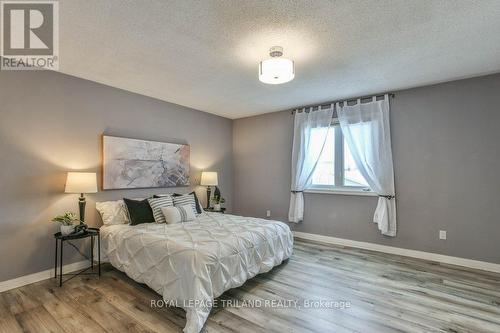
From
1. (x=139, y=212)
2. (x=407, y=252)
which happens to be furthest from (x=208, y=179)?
(x=407, y=252)

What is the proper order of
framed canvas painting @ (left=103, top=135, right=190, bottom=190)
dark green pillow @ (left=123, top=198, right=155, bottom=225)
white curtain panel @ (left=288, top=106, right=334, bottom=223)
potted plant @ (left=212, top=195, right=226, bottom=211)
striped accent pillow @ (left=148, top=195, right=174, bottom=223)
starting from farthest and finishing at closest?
potted plant @ (left=212, top=195, right=226, bottom=211)
white curtain panel @ (left=288, top=106, right=334, bottom=223)
framed canvas painting @ (left=103, top=135, right=190, bottom=190)
striped accent pillow @ (left=148, top=195, right=174, bottom=223)
dark green pillow @ (left=123, top=198, right=155, bottom=225)

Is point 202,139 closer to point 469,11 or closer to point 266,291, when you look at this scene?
point 266,291

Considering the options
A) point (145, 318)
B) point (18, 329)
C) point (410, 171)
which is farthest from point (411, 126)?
point (18, 329)

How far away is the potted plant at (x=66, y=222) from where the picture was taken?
2.80 m

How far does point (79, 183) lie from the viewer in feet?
9.53

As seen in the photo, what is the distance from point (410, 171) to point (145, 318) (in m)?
3.86

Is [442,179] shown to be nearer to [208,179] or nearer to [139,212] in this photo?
[208,179]

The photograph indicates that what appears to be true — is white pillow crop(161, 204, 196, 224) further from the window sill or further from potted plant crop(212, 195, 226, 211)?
the window sill

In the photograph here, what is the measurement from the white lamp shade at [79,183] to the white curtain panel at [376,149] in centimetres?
379

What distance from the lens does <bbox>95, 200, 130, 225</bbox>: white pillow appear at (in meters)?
3.25

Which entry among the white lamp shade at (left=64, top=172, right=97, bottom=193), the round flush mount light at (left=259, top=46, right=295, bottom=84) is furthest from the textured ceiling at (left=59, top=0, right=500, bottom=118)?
the white lamp shade at (left=64, top=172, right=97, bottom=193)

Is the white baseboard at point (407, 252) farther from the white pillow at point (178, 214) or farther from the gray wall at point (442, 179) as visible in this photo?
the white pillow at point (178, 214)

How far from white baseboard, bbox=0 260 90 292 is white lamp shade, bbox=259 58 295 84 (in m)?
3.28

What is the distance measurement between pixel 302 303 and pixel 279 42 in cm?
254
